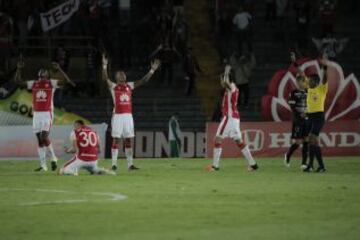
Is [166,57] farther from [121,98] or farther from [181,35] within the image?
[121,98]

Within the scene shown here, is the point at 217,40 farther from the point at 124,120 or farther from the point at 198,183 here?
the point at 198,183

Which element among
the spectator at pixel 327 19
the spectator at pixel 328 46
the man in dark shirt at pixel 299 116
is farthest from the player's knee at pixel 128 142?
the spectator at pixel 327 19

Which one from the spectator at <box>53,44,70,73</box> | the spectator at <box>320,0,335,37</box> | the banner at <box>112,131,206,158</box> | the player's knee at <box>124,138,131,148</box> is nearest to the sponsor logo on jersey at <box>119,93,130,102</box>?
the player's knee at <box>124,138,131,148</box>

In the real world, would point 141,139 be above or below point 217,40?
below

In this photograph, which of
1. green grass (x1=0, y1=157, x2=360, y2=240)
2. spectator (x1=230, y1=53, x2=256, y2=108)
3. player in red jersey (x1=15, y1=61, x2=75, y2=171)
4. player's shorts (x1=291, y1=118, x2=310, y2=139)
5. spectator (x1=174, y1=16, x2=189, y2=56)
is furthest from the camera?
spectator (x1=174, y1=16, x2=189, y2=56)

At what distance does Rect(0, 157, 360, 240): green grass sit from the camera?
49.3ft

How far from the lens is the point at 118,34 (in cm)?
3844

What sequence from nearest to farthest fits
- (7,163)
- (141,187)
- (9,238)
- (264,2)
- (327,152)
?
(9,238) → (141,187) → (7,163) → (327,152) → (264,2)

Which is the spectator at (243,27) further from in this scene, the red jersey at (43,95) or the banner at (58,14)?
the red jersey at (43,95)

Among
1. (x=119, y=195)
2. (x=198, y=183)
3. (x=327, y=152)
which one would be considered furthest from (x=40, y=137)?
(x=327, y=152)

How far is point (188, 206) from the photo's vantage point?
59.3 feet

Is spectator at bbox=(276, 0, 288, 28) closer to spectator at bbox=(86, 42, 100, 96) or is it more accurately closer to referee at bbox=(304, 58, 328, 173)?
spectator at bbox=(86, 42, 100, 96)

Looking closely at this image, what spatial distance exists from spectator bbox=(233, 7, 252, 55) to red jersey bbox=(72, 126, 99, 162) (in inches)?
589

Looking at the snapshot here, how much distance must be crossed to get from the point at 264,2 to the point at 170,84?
5.99 metres
